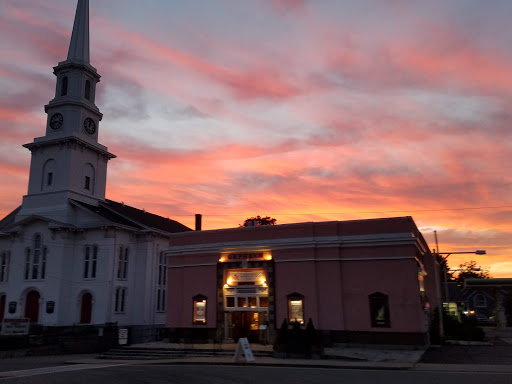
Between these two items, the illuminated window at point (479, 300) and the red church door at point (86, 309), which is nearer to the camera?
the red church door at point (86, 309)

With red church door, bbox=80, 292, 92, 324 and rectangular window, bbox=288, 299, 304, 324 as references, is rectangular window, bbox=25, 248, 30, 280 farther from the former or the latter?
rectangular window, bbox=288, 299, 304, 324

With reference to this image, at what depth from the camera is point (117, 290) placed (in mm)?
37562

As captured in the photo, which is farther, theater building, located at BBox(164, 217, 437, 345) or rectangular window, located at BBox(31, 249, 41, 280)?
rectangular window, located at BBox(31, 249, 41, 280)

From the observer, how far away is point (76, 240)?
127 feet

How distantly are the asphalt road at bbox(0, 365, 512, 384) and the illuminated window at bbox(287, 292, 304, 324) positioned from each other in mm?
7486

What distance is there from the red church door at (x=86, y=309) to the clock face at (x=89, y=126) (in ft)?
52.0

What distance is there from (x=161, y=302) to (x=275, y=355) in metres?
22.2

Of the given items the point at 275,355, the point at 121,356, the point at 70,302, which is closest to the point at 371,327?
the point at 275,355

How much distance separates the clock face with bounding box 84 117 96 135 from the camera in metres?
43.1

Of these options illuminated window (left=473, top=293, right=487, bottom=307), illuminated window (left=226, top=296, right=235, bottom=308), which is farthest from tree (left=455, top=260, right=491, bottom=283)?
illuminated window (left=226, top=296, right=235, bottom=308)

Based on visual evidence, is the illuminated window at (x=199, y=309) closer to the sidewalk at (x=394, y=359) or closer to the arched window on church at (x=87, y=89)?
the sidewalk at (x=394, y=359)

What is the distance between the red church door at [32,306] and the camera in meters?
37.6

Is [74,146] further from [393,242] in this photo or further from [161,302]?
[393,242]

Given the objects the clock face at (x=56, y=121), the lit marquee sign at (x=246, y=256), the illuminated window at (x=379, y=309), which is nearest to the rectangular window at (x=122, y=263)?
the lit marquee sign at (x=246, y=256)
